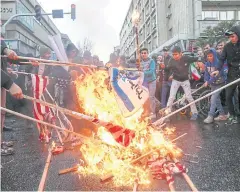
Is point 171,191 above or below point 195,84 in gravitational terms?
below

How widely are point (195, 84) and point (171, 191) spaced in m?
6.89

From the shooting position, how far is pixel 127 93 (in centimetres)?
445

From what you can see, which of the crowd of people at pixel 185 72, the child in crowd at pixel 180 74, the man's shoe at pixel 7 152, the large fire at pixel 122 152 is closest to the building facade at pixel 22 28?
the crowd of people at pixel 185 72

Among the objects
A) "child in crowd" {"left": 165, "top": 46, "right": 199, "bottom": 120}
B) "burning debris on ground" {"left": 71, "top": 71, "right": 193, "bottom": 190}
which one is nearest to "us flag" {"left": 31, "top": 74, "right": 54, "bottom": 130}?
"burning debris on ground" {"left": 71, "top": 71, "right": 193, "bottom": 190}

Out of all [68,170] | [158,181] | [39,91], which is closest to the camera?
[158,181]

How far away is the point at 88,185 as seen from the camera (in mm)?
3605

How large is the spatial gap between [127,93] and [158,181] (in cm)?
136

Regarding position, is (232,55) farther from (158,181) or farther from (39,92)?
(158,181)

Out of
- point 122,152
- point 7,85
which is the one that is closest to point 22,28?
point 7,85

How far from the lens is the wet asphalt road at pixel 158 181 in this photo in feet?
11.7

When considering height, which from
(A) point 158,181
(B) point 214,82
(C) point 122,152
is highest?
(B) point 214,82

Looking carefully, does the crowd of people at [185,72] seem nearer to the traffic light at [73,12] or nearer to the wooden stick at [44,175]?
the wooden stick at [44,175]

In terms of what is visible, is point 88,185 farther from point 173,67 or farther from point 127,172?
point 173,67

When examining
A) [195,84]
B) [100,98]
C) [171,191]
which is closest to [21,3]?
[195,84]
